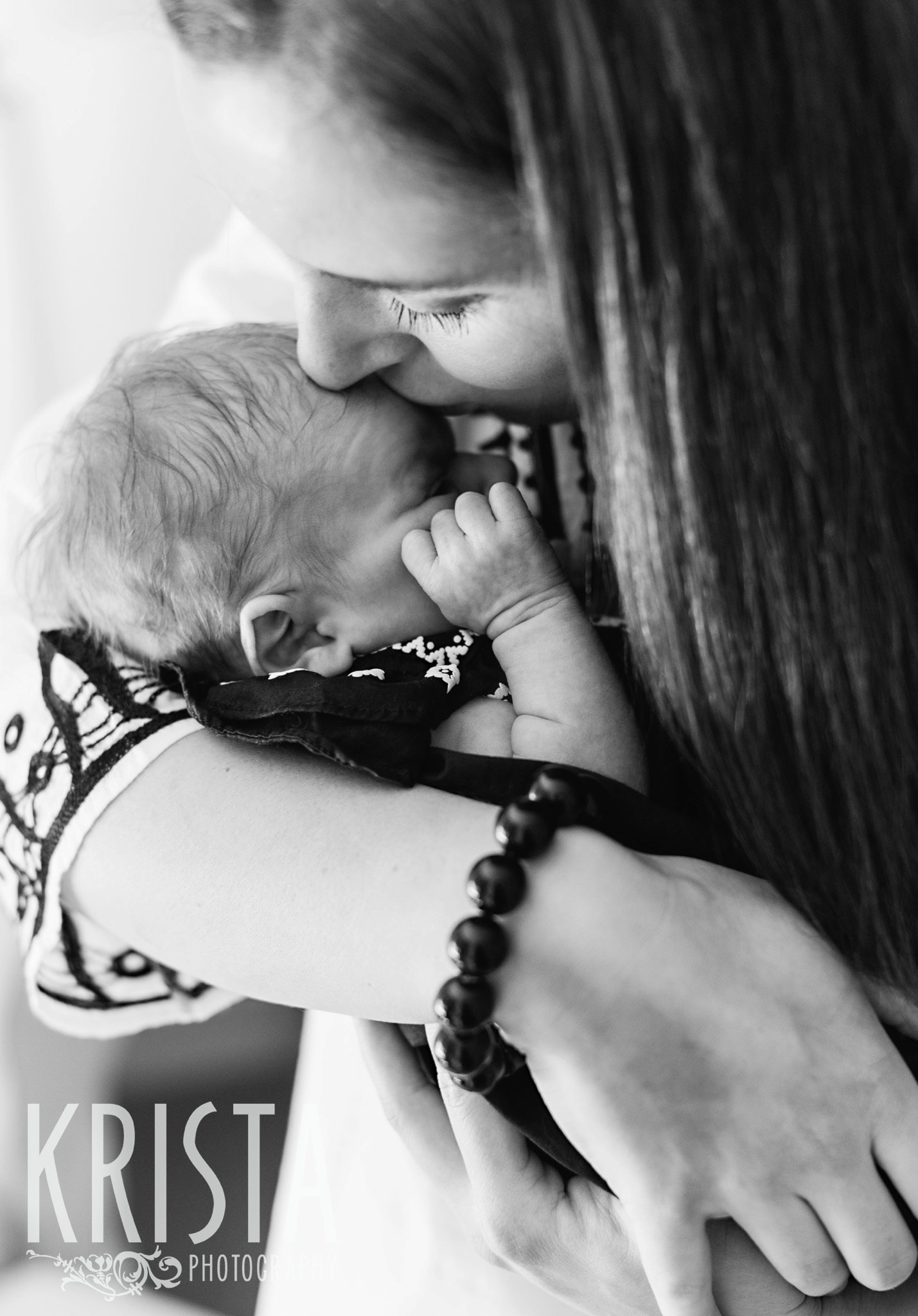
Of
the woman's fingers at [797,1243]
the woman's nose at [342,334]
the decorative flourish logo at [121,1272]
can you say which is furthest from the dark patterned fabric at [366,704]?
the decorative flourish logo at [121,1272]

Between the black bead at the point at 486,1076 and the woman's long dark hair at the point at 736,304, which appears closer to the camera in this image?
the woman's long dark hair at the point at 736,304

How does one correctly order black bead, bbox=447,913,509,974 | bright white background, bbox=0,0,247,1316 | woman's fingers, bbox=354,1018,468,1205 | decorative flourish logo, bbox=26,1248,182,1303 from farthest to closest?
bright white background, bbox=0,0,247,1316 → decorative flourish logo, bbox=26,1248,182,1303 → woman's fingers, bbox=354,1018,468,1205 → black bead, bbox=447,913,509,974

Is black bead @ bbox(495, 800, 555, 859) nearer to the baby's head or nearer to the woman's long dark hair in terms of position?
the woman's long dark hair

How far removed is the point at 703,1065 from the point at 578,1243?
8.5 inches

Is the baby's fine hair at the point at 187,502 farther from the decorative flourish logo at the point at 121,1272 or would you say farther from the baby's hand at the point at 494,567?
the decorative flourish logo at the point at 121,1272

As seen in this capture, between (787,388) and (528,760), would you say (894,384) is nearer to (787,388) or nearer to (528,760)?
(787,388)

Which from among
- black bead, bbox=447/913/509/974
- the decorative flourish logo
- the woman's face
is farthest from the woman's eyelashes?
the decorative flourish logo

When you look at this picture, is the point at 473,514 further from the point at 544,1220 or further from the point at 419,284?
the point at 544,1220

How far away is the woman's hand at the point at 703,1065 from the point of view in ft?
2.15

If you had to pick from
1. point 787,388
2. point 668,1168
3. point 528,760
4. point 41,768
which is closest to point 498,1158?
point 668,1168

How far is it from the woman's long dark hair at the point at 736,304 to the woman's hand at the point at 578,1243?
1.06 ft

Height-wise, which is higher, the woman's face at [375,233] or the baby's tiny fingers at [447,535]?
the woman's face at [375,233]

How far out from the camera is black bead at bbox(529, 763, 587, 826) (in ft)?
2.24

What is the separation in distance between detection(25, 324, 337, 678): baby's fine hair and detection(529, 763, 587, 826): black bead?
356mm
